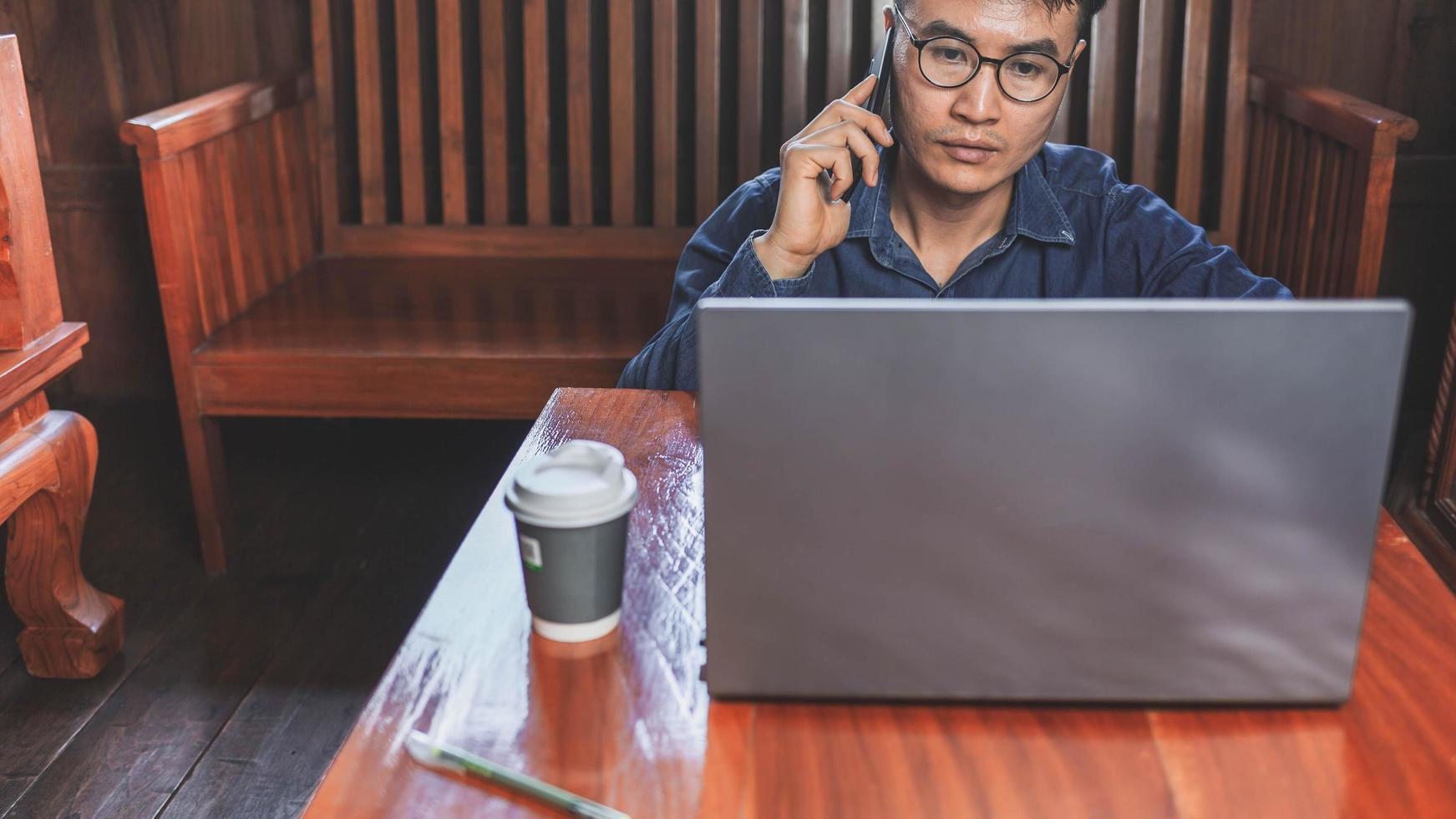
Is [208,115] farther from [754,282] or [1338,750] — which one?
[1338,750]

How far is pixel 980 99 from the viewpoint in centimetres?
130

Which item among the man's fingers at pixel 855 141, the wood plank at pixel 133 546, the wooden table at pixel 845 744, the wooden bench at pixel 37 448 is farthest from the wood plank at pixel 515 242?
the wooden table at pixel 845 744

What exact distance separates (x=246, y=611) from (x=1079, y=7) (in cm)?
161

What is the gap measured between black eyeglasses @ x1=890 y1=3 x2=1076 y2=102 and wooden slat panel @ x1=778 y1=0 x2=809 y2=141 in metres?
1.22

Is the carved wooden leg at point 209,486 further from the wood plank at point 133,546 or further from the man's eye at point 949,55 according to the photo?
the man's eye at point 949,55

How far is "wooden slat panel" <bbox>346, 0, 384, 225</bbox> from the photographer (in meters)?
2.56

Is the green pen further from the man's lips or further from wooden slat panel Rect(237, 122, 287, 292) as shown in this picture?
wooden slat panel Rect(237, 122, 287, 292)

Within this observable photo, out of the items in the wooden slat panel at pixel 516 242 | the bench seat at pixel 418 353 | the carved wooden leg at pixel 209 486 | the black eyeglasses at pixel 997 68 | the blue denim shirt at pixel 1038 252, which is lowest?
the carved wooden leg at pixel 209 486

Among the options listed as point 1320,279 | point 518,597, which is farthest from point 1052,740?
point 1320,279

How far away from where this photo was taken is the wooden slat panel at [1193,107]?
2.44 m

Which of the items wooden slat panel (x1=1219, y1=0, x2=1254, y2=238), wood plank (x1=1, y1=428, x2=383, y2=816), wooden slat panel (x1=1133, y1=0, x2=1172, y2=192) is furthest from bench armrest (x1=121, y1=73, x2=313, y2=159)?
wooden slat panel (x1=1219, y1=0, x2=1254, y2=238)

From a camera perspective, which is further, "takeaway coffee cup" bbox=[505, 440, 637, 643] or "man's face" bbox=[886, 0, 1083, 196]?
"man's face" bbox=[886, 0, 1083, 196]

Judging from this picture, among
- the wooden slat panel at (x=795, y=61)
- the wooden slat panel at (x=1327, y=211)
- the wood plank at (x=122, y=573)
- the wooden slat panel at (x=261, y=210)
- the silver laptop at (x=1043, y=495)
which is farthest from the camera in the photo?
the wooden slat panel at (x=795, y=61)

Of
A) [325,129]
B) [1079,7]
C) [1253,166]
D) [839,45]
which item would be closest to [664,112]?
[839,45]
